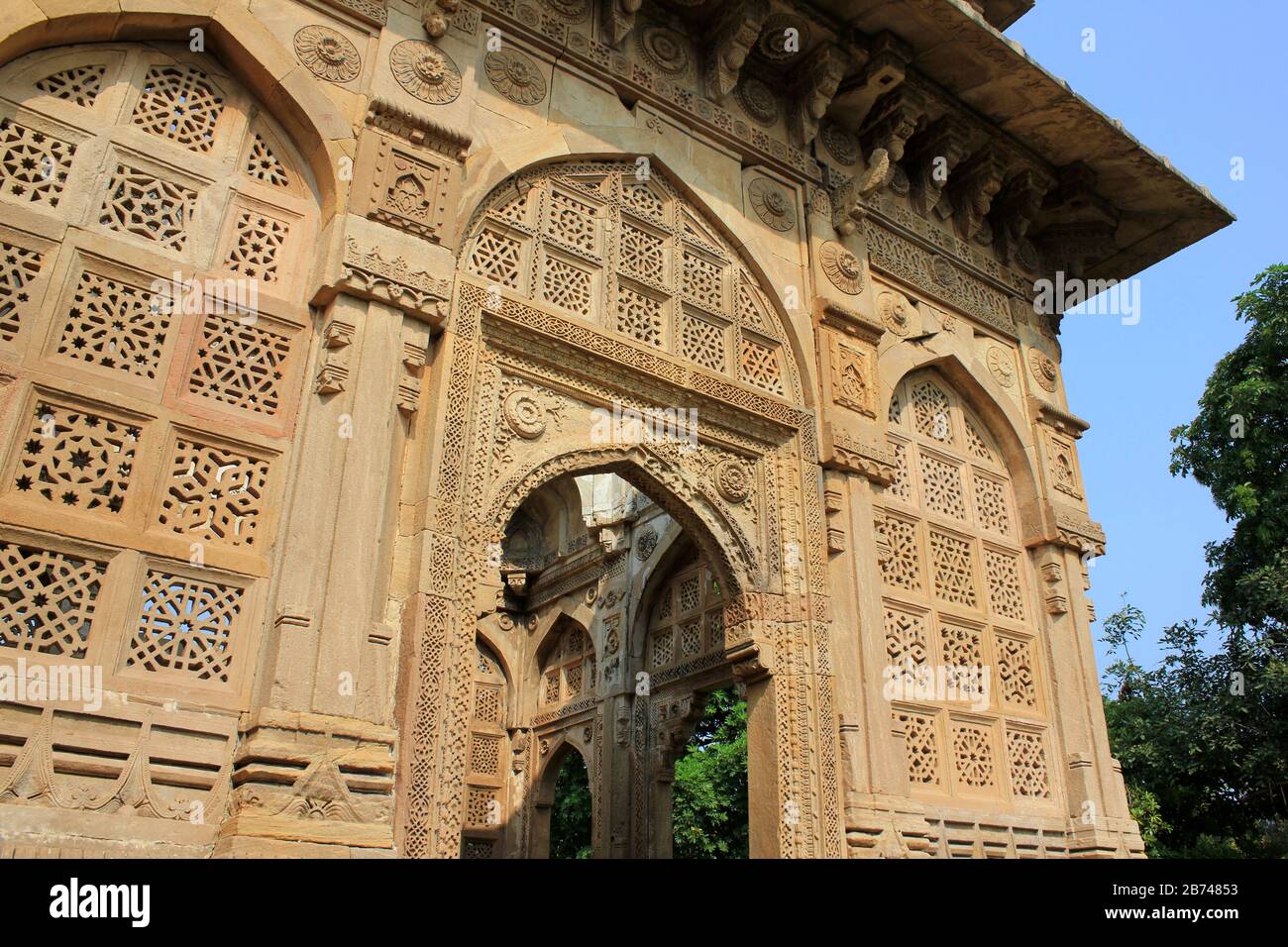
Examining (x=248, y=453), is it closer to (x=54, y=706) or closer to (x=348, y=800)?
(x=54, y=706)

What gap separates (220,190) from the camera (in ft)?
18.2

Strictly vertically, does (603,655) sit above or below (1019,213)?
below

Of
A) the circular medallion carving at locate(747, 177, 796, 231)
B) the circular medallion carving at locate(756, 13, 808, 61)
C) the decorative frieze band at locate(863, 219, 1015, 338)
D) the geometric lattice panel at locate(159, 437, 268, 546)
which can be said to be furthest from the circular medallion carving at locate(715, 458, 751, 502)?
the circular medallion carving at locate(756, 13, 808, 61)

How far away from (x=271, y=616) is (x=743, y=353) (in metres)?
3.97

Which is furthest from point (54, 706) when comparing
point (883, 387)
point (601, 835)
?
point (601, 835)

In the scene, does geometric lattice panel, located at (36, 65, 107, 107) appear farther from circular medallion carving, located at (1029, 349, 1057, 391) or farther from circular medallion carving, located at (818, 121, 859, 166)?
circular medallion carving, located at (1029, 349, 1057, 391)

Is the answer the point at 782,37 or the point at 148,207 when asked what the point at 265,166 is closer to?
the point at 148,207

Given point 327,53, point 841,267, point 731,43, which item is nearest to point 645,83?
point 731,43

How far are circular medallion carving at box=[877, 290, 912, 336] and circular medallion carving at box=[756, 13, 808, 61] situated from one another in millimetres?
2109

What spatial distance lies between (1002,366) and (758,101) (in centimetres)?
332

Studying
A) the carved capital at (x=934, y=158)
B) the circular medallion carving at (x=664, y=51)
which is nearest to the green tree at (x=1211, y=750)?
the carved capital at (x=934, y=158)

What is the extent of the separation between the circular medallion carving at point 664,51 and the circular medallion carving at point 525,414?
3.07 metres

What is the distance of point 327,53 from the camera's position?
6.05 m

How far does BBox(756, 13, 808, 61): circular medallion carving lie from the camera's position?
8016 mm
